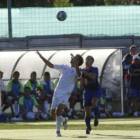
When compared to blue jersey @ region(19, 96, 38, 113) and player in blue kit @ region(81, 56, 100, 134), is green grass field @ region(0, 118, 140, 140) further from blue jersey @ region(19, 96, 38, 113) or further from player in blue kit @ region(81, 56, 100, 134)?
blue jersey @ region(19, 96, 38, 113)

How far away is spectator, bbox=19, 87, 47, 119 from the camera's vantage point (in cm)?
3122

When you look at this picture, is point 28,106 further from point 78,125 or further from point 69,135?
point 69,135

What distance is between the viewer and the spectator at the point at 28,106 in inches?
1229

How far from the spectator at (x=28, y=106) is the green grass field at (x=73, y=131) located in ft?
7.00

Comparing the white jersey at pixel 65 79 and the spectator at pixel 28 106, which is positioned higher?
the white jersey at pixel 65 79

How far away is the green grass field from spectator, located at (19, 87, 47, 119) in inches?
84.0

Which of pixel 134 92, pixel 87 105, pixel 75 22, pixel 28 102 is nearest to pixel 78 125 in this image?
pixel 87 105

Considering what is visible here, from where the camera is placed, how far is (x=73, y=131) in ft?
77.9

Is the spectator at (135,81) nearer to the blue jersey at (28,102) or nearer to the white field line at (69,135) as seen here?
the blue jersey at (28,102)

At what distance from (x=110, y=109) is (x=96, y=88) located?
9041 millimetres

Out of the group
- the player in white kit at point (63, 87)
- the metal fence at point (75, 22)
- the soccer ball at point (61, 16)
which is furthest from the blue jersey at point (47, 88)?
the player in white kit at point (63, 87)

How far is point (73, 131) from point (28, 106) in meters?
7.91

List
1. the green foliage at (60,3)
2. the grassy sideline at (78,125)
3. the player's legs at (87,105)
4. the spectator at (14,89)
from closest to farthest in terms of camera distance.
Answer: the player's legs at (87,105)
the grassy sideline at (78,125)
the spectator at (14,89)
the green foliage at (60,3)

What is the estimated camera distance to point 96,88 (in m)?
23.3
